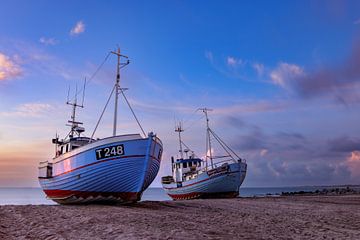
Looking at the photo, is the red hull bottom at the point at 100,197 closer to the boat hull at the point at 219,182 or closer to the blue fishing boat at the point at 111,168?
the blue fishing boat at the point at 111,168

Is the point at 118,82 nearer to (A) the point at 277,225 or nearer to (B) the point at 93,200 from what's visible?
(B) the point at 93,200

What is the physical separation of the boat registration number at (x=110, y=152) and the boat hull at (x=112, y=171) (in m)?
0.13

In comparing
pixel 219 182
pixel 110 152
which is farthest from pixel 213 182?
pixel 110 152

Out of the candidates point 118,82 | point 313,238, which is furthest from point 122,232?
point 118,82

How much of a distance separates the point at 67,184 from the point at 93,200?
221 centimetres

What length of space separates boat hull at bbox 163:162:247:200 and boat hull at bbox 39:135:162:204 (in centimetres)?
1913

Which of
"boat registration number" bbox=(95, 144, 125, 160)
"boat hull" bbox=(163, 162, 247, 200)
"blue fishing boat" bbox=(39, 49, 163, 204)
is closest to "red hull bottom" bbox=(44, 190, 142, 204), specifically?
"blue fishing boat" bbox=(39, 49, 163, 204)

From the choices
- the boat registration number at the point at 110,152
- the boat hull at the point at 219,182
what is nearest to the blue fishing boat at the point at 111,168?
the boat registration number at the point at 110,152

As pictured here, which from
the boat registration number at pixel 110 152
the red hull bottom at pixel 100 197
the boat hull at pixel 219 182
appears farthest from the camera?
the boat hull at pixel 219 182

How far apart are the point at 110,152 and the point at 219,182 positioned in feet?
73.7

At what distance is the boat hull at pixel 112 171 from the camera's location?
1848 cm

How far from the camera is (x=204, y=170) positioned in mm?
41281

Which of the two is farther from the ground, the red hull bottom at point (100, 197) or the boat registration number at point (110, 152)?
the boat registration number at point (110, 152)

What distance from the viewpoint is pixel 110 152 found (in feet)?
60.5
